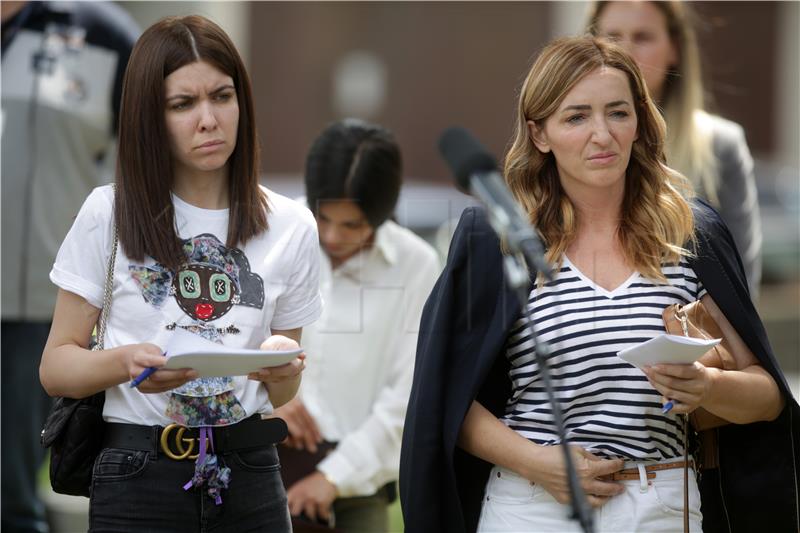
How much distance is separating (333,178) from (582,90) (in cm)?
122

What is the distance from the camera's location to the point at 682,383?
2686mm

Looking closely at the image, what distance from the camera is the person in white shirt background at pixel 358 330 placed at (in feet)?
13.0

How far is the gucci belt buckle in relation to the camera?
2711 millimetres

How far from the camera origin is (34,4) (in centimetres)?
438

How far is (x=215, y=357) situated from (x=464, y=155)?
2.25 ft

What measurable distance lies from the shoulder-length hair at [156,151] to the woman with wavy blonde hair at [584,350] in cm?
54

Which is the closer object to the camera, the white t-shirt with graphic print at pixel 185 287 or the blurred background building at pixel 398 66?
the white t-shirt with graphic print at pixel 185 287

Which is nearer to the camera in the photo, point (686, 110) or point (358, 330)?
point (358, 330)

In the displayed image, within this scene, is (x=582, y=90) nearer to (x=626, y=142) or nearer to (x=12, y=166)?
(x=626, y=142)

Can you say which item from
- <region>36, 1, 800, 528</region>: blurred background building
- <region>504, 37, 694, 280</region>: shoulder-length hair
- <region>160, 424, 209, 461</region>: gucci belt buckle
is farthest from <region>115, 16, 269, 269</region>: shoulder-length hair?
<region>36, 1, 800, 528</region>: blurred background building

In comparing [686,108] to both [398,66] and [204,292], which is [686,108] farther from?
[398,66]

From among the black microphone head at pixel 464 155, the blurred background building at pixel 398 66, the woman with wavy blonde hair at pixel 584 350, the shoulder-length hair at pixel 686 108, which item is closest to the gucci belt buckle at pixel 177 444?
the woman with wavy blonde hair at pixel 584 350

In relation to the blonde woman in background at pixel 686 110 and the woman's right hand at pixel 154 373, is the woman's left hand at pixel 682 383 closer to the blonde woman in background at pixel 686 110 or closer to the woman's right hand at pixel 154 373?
the woman's right hand at pixel 154 373

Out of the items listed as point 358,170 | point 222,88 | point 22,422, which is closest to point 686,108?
point 358,170
